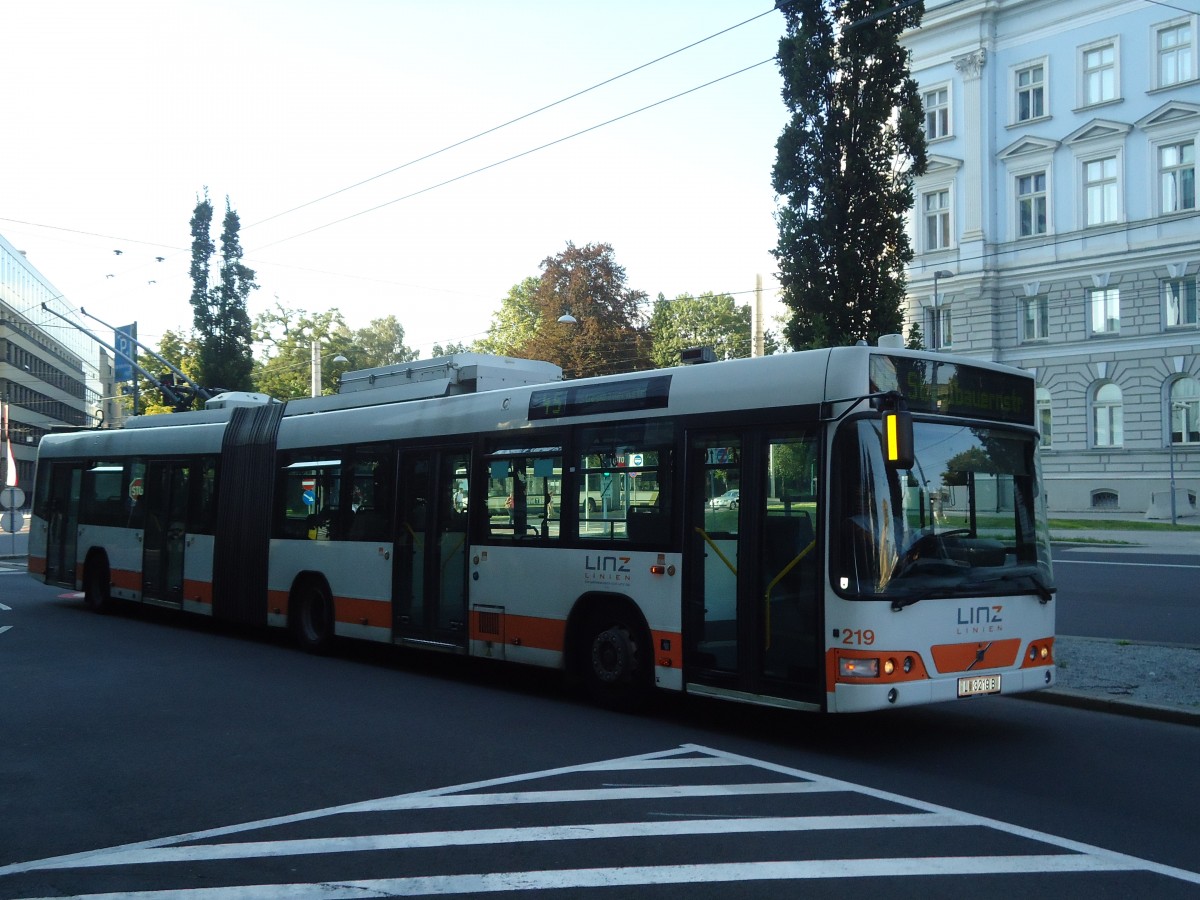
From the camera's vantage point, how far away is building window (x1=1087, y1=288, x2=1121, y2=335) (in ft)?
142

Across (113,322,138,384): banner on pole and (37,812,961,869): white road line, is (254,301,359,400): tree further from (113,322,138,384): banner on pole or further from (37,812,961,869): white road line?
(37,812,961,869): white road line

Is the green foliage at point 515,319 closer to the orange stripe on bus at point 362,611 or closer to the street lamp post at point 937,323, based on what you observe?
the street lamp post at point 937,323

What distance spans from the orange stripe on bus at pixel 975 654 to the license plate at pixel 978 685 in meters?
0.08

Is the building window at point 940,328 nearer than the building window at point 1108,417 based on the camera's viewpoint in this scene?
No

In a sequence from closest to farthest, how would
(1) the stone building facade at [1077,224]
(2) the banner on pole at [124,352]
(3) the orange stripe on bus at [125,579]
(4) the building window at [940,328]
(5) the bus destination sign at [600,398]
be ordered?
(5) the bus destination sign at [600,398] → (3) the orange stripe on bus at [125,579] → (2) the banner on pole at [124,352] → (1) the stone building facade at [1077,224] → (4) the building window at [940,328]

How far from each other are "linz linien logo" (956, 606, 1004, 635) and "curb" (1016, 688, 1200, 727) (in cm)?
199

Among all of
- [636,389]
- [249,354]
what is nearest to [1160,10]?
[249,354]

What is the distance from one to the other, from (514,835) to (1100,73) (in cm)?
4487

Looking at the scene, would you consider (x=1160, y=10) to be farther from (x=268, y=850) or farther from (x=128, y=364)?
(x=268, y=850)

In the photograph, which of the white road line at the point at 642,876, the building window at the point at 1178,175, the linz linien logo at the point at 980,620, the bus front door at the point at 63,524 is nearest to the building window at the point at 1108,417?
the building window at the point at 1178,175

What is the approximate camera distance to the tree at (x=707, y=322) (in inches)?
2817

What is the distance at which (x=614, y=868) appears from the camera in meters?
5.85

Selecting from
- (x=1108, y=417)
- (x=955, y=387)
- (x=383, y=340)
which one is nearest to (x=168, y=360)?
(x=1108, y=417)

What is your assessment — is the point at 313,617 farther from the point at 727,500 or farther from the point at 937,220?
the point at 937,220
